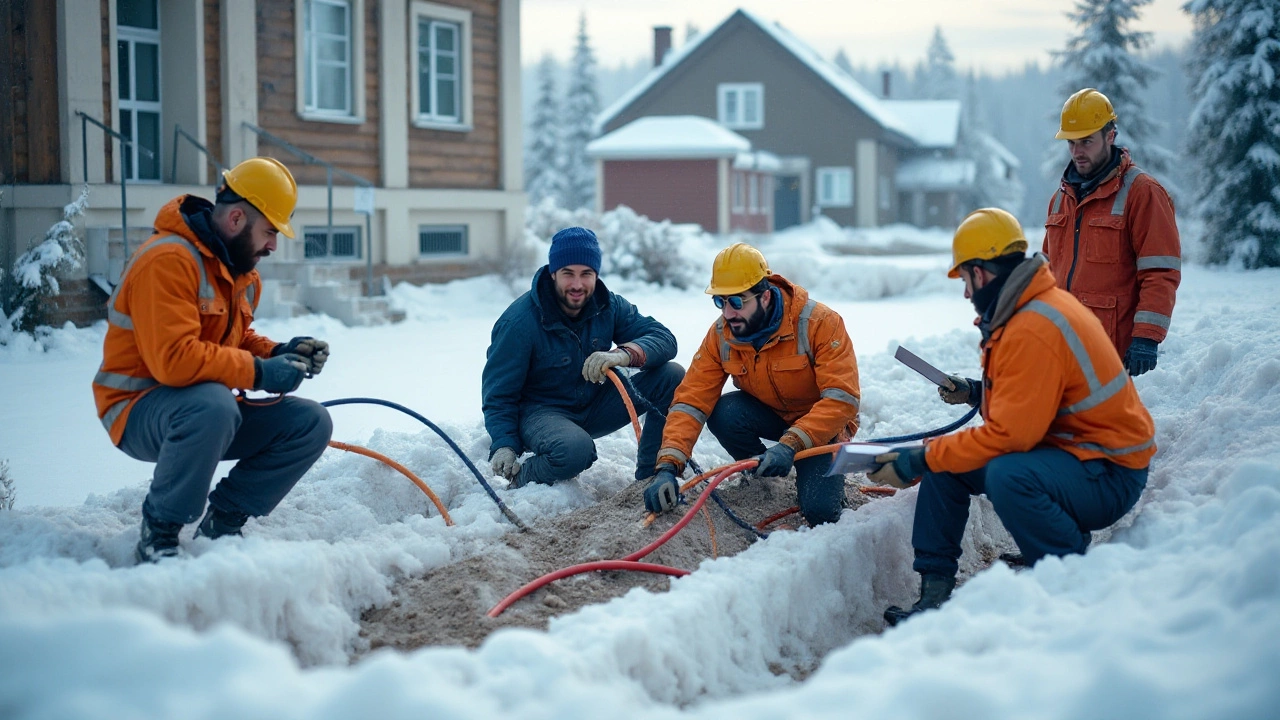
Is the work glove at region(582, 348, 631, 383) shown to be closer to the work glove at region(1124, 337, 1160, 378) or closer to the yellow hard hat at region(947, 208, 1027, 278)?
the yellow hard hat at region(947, 208, 1027, 278)

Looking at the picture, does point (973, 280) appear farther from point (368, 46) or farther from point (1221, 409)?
point (368, 46)

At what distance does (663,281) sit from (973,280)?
13239 mm

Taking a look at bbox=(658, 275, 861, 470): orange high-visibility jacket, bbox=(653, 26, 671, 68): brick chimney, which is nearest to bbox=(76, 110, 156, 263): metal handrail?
bbox=(658, 275, 861, 470): orange high-visibility jacket

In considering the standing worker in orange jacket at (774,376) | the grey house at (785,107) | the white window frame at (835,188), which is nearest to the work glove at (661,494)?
the standing worker in orange jacket at (774,376)

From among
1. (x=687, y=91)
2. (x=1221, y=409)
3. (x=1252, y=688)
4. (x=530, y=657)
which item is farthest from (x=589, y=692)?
(x=687, y=91)

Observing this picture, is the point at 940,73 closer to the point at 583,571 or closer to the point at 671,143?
the point at 671,143

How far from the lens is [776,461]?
15.6ft

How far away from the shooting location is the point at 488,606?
406cm

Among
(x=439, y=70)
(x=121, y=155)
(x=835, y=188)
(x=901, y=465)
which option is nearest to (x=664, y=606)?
(x=901, y=465)

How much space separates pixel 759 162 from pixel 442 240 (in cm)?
2014

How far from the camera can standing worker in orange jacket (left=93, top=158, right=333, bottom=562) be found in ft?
13.3

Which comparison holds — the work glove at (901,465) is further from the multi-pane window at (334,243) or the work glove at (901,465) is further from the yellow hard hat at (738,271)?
the multi-pane window at (334,243)

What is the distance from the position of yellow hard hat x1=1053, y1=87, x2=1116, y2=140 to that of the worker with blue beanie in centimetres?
224

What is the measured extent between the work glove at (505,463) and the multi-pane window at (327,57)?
9.48m
